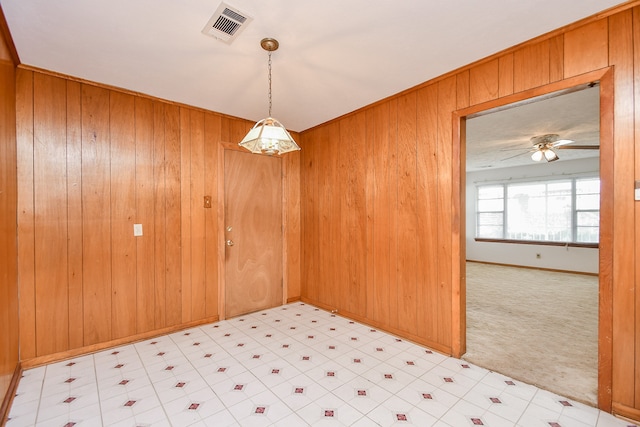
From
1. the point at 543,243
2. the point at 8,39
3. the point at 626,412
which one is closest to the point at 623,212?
the point at 626,412

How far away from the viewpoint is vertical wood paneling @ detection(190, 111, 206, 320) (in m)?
3.61

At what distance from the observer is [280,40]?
224 centimetres

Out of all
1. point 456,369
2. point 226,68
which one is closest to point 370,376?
point 456,369

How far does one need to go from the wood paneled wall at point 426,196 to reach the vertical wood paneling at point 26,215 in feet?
10.5

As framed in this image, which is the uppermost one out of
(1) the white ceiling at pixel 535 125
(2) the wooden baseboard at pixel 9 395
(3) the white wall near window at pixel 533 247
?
(1) the white ceiling at pixel 535 125

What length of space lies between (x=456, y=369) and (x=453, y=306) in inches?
21.8

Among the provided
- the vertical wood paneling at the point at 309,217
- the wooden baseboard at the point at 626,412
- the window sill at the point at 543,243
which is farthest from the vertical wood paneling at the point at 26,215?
the window sill at the point at 543,243

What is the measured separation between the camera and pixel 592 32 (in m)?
2.03

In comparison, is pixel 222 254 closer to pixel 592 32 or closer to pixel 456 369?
pixel 456 369

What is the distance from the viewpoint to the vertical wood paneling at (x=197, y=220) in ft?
11.8

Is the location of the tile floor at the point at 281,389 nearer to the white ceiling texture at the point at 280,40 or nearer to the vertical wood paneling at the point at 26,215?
the vertical wood paneling at the point at 26,215

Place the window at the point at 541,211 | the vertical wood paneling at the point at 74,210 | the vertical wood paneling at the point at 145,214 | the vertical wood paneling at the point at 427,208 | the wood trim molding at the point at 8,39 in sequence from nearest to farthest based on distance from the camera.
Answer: the wood trim molding at the point at 8,39
the vertical wood paneling at the point at 74,210
the vertical wood paneling at the point at 427,208
the vertical wood paneling at the point at 145,214
the window at the point at 541,211

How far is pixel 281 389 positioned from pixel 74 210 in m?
2.69

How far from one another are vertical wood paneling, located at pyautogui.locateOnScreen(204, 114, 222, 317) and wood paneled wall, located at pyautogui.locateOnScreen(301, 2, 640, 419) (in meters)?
1.44
